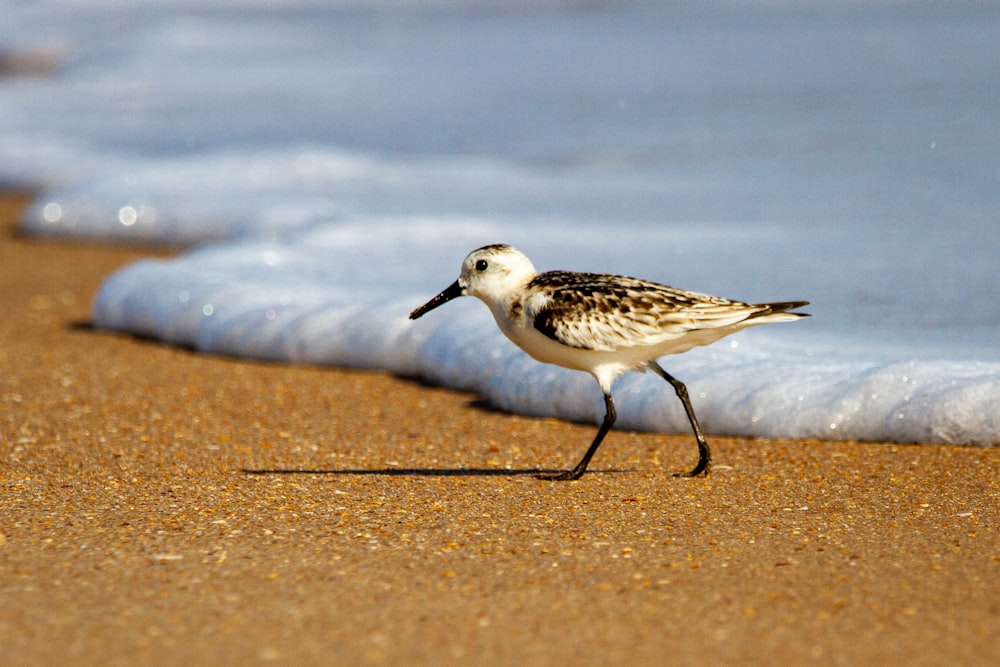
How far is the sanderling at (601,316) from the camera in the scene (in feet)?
15.5

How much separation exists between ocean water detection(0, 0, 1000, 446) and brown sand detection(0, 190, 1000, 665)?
0.66 metres

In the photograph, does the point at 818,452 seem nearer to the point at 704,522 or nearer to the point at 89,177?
the point at 704,522

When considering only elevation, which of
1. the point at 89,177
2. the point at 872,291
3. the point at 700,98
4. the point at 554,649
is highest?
the point at 700,98

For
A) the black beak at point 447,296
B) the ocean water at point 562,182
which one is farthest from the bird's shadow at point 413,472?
the ocean water at point 562,182

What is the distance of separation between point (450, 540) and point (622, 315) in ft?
3.72

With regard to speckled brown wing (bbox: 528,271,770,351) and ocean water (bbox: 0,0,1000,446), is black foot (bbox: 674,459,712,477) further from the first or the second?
ocean water (bbox: 0,0,1000,446)

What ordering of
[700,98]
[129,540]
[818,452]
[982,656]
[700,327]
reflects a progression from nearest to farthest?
[982,656]
[129,540]
[700,327]
[818,452]
[700,98]

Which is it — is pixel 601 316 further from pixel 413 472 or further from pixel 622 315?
pixel 413 472

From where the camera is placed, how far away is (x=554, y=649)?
3.15m

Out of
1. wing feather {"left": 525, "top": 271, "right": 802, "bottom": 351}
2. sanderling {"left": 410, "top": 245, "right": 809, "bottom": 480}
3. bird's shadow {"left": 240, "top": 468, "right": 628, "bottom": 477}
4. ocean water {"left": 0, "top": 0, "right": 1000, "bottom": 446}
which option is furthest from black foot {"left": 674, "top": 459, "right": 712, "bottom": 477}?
ocean water {"left": 0, "top": 0, "right": 1000, "bottom": 446}

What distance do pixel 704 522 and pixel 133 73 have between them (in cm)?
1900

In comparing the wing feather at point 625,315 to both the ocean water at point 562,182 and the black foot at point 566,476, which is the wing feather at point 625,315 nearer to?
the black foot at point 566,476

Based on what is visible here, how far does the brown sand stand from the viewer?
3193mm

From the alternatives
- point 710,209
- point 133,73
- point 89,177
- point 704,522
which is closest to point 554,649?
point 704,522
